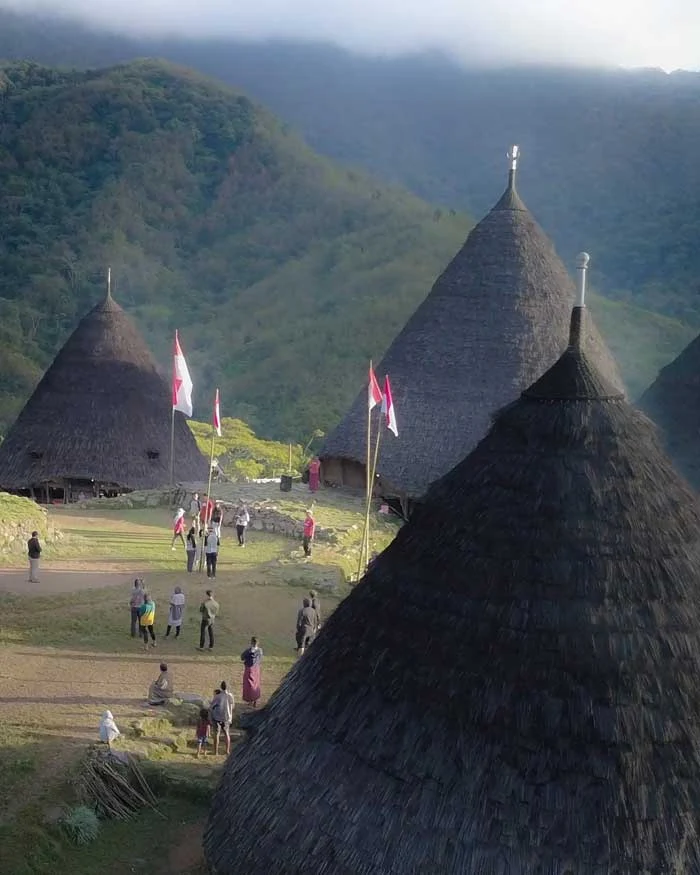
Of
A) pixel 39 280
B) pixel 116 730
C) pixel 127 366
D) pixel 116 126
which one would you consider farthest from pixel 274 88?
pixel 116 730

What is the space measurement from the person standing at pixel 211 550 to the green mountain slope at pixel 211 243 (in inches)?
1010

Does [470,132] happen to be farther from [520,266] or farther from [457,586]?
[457,586]

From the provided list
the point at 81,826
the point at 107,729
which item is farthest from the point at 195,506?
the point at 81,826

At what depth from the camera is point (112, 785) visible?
Answer: 28.2ft

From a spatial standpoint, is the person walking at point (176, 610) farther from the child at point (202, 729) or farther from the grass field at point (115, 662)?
the child at point (202, 729)

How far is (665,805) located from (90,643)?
8.73 meters

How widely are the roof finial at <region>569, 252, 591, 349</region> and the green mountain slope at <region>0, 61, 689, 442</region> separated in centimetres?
3239

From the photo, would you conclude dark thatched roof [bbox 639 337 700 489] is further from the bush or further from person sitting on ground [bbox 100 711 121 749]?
the bush

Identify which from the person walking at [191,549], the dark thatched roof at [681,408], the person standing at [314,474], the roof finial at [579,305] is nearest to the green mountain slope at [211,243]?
the dark thatched roof at [681,408]

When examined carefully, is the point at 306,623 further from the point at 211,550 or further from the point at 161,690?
the point at 211,550

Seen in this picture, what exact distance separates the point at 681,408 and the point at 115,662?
13782mm

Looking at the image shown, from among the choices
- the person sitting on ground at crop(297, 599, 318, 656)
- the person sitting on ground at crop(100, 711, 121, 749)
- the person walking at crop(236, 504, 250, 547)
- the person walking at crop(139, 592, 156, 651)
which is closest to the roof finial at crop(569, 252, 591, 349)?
the person sitting on ground at crop(100, 711, 121, 749)

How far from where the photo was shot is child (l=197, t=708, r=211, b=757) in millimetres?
9492

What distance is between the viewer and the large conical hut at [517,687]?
226 inches
